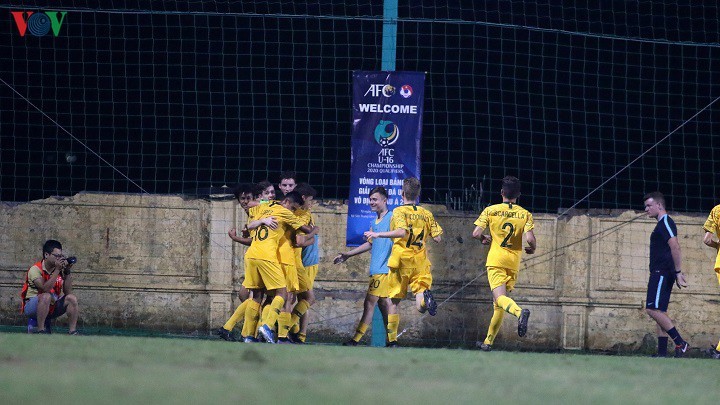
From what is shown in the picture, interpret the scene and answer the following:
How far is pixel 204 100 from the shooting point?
60.0 ft

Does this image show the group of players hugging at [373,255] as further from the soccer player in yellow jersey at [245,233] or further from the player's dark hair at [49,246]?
the player's dark hair at [49,246]

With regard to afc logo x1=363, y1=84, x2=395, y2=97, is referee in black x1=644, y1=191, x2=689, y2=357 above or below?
below

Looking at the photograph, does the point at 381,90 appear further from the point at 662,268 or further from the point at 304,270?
the point at 662,268

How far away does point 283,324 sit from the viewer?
42.0ft

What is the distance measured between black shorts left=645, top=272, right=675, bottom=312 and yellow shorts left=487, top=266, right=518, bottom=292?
159cm

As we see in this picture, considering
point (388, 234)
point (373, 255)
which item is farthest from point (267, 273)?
point (373, 255)

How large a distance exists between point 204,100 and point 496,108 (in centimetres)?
444

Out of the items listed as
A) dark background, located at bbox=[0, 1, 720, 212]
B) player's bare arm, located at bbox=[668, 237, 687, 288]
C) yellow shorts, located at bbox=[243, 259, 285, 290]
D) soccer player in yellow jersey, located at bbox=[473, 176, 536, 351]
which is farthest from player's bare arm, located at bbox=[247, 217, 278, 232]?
dark background, located at bbox=[0, 1, 720, 212]

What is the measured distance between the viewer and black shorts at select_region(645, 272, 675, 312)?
1340cm

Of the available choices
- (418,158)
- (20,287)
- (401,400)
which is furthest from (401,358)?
(20,287)

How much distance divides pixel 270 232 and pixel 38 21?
6.70m

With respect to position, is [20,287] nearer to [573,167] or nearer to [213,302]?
[213,302]

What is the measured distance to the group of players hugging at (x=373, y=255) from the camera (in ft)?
41.4

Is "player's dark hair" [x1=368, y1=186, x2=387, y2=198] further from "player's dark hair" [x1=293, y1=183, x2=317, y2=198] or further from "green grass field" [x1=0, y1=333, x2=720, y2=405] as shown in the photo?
"green grass field" [x1=0, y1=333, x2=720, y2=405]
